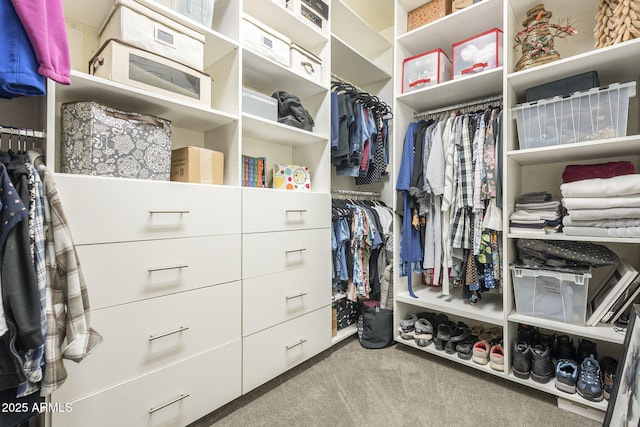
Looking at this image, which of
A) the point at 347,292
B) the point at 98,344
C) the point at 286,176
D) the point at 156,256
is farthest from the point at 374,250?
the point at 98,344

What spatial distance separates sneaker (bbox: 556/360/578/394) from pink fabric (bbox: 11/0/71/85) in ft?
7.81

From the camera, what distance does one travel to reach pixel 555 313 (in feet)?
5.05

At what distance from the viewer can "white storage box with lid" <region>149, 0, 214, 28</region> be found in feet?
4.34

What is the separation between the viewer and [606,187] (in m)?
1.34

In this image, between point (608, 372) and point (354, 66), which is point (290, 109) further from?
point (608, 372)

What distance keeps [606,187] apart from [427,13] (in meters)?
1.49

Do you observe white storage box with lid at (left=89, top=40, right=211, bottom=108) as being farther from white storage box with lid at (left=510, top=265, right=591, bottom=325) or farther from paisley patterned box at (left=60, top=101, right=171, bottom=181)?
white storage box with lid at (left=510, top=265, right=591, bottom=325)

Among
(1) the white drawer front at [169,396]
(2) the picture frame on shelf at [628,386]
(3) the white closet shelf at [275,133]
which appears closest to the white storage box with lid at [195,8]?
(3) the white closet shelf at [275,133]

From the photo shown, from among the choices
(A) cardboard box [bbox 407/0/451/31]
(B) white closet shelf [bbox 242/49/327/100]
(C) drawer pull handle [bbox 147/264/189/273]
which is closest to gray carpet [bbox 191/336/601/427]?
(C) drawer pull handle [bbox 147/264/189/273]

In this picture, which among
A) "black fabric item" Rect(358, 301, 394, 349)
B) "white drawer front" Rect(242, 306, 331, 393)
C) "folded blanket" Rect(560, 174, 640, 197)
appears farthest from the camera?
"black fabric item" Rect(358, 301, 394, 349)

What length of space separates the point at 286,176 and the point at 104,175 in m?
0.99

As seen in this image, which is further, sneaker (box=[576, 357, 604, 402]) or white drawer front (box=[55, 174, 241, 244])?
sneaker (box=[576, 357, 604, 402])

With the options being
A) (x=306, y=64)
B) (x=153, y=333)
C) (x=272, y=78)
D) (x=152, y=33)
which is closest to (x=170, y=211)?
(x=153, y=333)

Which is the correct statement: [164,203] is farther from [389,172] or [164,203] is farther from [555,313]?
[555,313]
